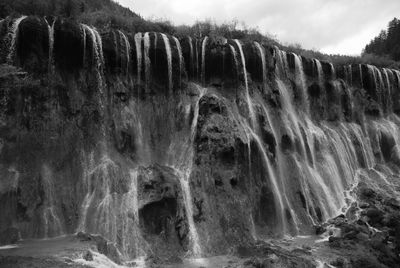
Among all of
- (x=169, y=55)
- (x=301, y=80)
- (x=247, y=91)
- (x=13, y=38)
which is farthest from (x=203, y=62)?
(x=13, y=38)

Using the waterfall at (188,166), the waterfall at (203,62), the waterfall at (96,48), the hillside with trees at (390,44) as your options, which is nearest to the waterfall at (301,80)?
the waterfall at (203,62)

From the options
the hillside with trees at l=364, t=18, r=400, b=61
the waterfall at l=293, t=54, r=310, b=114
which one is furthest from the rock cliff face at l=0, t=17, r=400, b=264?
the hillside with trees at l=364, t=18, r=400, b=61

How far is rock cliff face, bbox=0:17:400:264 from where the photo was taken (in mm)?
20453

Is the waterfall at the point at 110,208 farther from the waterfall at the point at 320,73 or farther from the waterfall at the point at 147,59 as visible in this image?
the waterfall at the point at 320,73

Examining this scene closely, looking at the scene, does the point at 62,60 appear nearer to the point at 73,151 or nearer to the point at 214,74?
the point at 73,151

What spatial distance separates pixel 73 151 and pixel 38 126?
6.98 ft

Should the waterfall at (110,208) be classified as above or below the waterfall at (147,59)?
below

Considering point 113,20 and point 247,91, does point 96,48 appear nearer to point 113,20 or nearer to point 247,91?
point 113,20

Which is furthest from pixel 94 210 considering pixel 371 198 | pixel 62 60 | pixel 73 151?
pixel 371 198

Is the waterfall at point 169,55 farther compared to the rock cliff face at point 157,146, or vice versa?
the waterfall at point 169,55

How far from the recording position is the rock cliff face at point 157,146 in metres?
20.5

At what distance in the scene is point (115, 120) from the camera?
24406 mm

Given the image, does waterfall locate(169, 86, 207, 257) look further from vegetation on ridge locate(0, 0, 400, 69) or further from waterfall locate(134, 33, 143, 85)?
vegetation on ridge locate(0, 0, 400, 69)

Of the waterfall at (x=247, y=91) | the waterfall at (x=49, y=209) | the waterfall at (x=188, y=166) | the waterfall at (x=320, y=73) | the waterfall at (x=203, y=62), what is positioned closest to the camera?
the waterfall at (x=49, y=209)
